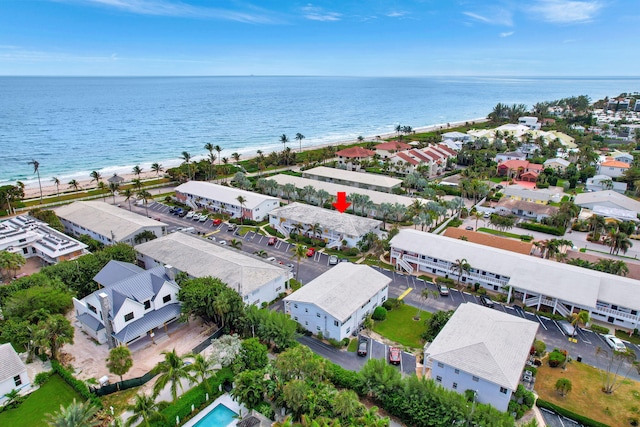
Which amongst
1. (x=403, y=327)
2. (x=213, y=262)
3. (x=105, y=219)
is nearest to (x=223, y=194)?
(x=105, y=219)

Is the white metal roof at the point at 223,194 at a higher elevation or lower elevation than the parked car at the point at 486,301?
higher

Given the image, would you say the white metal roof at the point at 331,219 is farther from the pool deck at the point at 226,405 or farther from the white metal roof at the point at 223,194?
the pool deck at the point at 226,405

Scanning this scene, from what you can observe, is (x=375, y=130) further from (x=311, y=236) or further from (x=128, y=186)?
(x=311, y=236)

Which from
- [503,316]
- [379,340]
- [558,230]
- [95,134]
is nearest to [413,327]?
[379,340]

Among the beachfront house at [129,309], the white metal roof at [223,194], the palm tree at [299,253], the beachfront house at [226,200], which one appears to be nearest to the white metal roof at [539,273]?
the palm tree at [299,253]

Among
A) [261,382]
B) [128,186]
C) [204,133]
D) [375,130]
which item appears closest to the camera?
[261,382]

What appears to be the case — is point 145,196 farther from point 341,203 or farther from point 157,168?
point 341,203

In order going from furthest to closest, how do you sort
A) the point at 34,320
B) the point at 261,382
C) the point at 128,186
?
the point at 128,186
the point at 34,320
the point at 261,382
